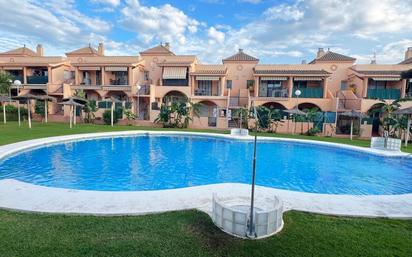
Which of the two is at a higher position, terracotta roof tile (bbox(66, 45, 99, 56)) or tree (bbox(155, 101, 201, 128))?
terracotta roof tile (bbox(66, 45, 99, 56))

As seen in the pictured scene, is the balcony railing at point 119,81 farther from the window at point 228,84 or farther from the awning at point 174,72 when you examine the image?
the window at point 228,84

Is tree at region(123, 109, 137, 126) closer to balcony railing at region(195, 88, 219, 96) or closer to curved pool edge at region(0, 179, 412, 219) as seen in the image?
balcony railing at region(195, 88, 219, 96)

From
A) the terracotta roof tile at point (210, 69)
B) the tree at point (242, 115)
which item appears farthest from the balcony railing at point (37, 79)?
the tree at point (242, 115)

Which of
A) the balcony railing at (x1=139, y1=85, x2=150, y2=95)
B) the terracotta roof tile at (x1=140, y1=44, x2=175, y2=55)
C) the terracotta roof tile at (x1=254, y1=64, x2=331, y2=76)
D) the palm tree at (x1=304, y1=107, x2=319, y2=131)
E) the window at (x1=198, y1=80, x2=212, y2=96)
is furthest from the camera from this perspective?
the terracotta roof tile at (x1=140, y1=44, x2=175, y2=55)

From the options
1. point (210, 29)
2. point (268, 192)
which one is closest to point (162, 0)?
point (210, 29)

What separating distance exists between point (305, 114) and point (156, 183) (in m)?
21.1

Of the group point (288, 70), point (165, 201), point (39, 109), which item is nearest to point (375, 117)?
point (288, 70)

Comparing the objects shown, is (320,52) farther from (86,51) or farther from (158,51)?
(86,51)

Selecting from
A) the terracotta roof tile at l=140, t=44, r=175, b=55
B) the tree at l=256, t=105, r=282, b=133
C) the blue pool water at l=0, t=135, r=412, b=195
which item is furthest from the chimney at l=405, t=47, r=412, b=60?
the terracotta roof tile at l=140, t=44, r=175, b=55

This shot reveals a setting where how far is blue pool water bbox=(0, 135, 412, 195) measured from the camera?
A: 37.6ft

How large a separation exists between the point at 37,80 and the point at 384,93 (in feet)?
151

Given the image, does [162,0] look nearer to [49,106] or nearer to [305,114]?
[305,114]

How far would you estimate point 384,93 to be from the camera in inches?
1201

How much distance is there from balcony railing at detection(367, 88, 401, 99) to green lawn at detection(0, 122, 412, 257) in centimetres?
2972
